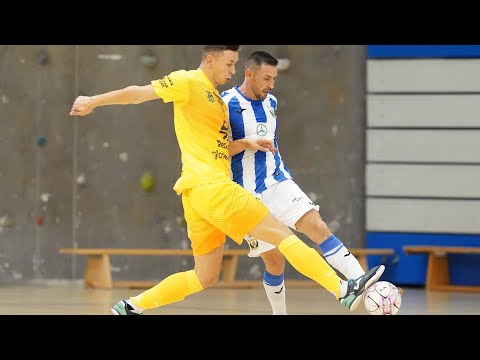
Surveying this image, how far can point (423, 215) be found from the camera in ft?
38.0

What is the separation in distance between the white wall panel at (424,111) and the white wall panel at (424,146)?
0.09 m

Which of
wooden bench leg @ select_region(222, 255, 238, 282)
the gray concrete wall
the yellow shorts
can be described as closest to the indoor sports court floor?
wooden bench leg @ select_region(222, 255, 238, 282)

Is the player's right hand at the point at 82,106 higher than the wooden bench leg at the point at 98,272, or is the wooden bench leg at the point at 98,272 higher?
the player's right hand at the point at 82,106

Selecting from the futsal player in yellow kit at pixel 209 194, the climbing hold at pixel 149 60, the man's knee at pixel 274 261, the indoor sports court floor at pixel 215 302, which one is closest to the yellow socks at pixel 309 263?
the futsal player in yellow kit at pixel 209 194

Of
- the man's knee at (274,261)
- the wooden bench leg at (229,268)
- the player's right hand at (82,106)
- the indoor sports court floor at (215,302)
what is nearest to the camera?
the player's right hand at (82,106)

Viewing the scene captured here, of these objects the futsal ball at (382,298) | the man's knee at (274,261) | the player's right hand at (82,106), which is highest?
the player's right hand at (82,106)

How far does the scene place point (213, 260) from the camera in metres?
6.46

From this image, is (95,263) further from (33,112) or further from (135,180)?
(33,112)

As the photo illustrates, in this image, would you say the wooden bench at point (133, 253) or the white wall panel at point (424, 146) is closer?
the wooden bench at point (133, 253)

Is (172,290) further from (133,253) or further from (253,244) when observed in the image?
(133,253)

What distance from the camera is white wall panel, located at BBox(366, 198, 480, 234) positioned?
11.4 m

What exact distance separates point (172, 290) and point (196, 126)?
104 centimetres

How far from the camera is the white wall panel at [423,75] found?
1141 cm

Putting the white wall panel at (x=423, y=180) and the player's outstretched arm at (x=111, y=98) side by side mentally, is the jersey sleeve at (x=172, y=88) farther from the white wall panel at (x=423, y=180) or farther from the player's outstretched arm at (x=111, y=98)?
the white wall panel at (x=423, y=180)
